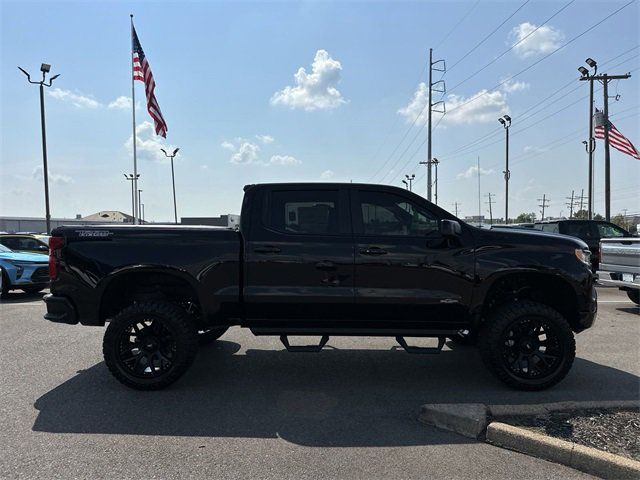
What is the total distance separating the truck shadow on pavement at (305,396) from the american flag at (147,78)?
16381 mm

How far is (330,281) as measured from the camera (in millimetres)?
4891

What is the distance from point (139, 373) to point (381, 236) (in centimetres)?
284

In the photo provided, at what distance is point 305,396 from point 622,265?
7252mm

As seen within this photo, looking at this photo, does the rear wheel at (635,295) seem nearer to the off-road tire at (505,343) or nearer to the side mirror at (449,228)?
the off-road tire at (505,343)

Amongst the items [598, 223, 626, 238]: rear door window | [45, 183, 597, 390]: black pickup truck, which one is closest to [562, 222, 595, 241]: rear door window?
[598, 223, 626, 238]: rear door window

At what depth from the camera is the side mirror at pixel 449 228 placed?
4.67 metres

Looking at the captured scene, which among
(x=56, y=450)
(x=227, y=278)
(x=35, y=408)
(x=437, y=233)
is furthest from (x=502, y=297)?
(x=35, y=408)

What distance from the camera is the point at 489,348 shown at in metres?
4.86

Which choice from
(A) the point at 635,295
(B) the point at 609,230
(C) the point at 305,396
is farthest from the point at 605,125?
(C) the point at 305,396

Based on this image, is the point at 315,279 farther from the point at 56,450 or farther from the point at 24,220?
the point at 24,220

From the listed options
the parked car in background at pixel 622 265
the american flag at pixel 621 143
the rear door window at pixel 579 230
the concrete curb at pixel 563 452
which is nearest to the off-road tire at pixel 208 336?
the concrete curb at pixel 563 452

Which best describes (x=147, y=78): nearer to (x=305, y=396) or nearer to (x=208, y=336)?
(x=208, y=336)

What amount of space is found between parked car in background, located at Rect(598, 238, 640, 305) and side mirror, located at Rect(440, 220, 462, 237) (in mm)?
5785

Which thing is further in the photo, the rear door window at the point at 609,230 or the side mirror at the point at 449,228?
the rear door window at the point at 609,230
